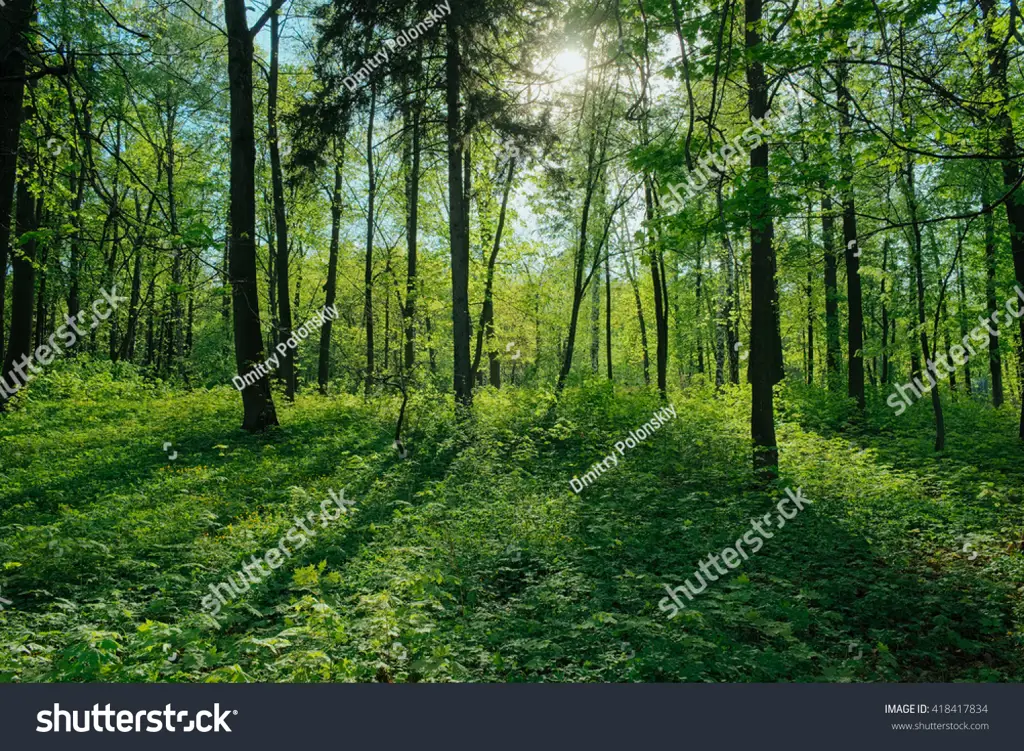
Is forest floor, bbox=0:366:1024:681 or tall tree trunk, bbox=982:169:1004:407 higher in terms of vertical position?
tall tree trunk, bbox=982:169:1004:407

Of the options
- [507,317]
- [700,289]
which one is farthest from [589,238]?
[700,289]

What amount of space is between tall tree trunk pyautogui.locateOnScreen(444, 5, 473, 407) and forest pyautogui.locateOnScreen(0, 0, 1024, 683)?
8 centimetres

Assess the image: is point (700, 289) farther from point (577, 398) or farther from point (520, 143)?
point (520, 143)

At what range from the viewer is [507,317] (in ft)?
101

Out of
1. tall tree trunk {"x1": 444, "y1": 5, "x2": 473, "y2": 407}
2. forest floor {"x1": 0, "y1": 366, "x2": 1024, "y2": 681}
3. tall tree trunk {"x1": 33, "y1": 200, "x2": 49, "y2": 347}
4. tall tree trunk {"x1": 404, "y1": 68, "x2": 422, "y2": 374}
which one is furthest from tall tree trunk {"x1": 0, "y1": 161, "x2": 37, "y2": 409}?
tall tree trunk {"x1": 444, "y1": 5, "x2": 473, "y2": 407}

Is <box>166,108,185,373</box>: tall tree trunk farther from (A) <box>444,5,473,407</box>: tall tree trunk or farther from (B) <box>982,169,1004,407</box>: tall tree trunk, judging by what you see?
(B) <box>982,169,1004,407</box>: tall tree trunk

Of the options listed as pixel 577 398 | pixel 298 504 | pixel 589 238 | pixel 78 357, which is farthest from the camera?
pixel 589 238

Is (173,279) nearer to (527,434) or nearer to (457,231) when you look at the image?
(457,231)

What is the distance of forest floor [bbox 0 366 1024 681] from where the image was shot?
4.43m

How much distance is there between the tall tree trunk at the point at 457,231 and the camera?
12906 millimetres

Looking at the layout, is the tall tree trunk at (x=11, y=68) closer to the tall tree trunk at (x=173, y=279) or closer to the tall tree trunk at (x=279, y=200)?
the tall tree trunk at (x=279, y=200)

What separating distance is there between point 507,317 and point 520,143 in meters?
18.8

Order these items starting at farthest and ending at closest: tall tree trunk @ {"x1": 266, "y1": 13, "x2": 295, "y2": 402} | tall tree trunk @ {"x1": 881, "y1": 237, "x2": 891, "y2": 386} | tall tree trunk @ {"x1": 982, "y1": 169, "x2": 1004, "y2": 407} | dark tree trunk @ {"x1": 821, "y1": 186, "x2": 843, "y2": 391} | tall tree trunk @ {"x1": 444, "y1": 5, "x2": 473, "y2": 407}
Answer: dark tree trunk @ {"x1": 821, "y1": 186, "x2": 843, "y2": 391} → tall tree trunk @ {"x1": 266, "y1": 13, "x2": 295, "y2": 402} → tall tree trunk @ {"x1": 881, "y1": 237, "x2": 891, "y2": 386} → tall tree trunk @ {"x1": 444, "y1": 5, "x2": 473, "y2": 407} → tall tree trunk @ {"x1": 982, "y1": 169, "x2": 1004, "y2": 407}

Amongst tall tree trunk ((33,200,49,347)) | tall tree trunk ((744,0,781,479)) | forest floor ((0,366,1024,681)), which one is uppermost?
tall tree trunk ((33,200,49,347))
